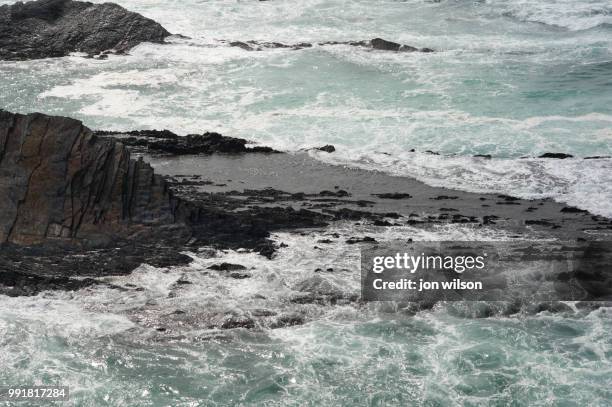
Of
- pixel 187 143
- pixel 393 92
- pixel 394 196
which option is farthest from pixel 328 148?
pixel 393 92

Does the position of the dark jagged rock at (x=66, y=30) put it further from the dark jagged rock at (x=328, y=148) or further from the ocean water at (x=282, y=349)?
the ocean water at (x=282, y=349)

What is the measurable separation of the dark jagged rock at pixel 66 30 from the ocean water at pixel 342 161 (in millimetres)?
1181

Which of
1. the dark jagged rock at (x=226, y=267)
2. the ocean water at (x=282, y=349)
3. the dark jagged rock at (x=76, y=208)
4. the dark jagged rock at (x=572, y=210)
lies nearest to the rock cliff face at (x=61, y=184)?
the dark jagged rock at (x=76, y=208)

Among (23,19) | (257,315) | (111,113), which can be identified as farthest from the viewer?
(23,19)

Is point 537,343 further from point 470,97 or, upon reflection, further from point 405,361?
point 470,97

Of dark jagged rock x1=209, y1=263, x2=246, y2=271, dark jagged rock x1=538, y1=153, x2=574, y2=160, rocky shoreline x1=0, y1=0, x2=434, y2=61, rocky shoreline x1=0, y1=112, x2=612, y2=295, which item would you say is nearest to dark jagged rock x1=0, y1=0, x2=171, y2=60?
rocky shoreline x1=0, y1=0, x2=434, y2=61

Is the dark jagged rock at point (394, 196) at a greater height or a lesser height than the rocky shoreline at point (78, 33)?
lesser

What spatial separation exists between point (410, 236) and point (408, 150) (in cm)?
639

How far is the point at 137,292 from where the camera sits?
14.5 meters

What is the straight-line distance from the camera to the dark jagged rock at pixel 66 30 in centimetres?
3234

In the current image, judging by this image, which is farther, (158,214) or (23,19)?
(23,19)

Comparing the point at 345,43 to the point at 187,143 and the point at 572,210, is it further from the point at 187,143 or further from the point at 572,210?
the point at 572,210

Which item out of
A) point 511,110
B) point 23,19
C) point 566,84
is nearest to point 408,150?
point 511,110

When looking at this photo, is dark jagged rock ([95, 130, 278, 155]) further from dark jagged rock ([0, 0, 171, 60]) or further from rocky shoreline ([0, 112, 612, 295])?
dark jagged rock ([0, 0, 171, 60])
